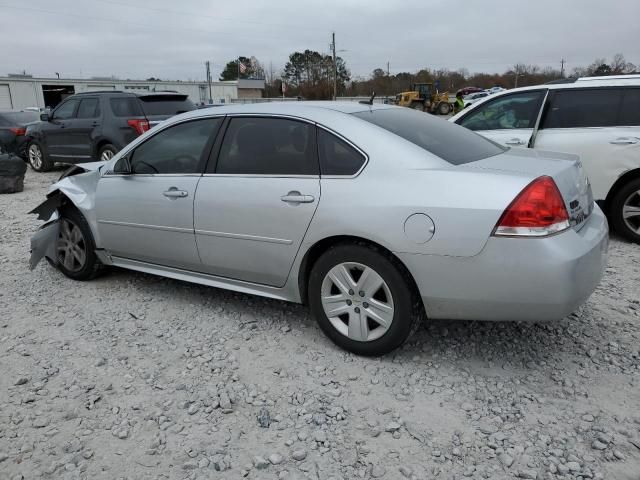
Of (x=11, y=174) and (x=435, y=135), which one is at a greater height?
(x=435, y=135)

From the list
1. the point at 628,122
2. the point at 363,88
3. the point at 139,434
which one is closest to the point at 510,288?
the point at 139,434

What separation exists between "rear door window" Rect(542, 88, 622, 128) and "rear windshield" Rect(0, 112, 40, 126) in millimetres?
13574

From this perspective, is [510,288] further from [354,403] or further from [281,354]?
[281,354]

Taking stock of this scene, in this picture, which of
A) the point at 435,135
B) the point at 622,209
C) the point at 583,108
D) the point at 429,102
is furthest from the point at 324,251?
the point at 429,102

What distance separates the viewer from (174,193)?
382 centimetres

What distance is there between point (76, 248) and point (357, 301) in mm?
2846

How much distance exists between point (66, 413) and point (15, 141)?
12699 mm

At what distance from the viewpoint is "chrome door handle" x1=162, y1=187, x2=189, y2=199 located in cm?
378

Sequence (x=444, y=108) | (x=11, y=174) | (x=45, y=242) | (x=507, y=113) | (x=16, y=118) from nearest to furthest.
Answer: (x=45, y=242) < (x=507, y=113) < (x=11, y=174) < (x=16, y=118) < (x=444, y=108)

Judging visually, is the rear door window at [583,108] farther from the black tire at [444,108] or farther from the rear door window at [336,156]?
the black tire at [444,108]

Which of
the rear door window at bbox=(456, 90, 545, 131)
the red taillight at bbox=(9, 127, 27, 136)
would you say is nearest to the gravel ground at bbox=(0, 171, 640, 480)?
the rear door window at bbox=(456, 90, 545, 131)

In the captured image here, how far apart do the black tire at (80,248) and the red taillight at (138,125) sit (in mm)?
5450

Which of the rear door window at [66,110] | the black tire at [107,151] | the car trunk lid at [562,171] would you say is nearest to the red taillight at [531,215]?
the car trunk lid at [562,171]

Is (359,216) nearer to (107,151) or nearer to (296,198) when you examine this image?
(296,198)
